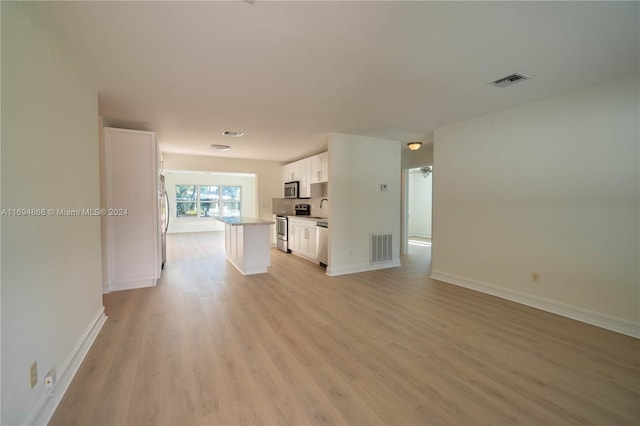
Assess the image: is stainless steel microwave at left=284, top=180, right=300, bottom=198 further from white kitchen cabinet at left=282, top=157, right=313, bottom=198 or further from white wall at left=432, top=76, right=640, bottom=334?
white wall at left=432, top=76, right=640, bottom=334

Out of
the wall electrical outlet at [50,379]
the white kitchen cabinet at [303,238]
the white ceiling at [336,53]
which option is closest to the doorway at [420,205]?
the white kitchen cabinet at [303,238]

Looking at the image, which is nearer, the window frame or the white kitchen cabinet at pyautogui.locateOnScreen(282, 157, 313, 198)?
the white kitchen cabinet at pyautogui.locateOnScreen(282, 157, 313, 198)

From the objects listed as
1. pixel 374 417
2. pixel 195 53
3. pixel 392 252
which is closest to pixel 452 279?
pixel 392 252

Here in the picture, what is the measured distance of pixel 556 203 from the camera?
10.2 ft

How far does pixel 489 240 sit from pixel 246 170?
232 inches

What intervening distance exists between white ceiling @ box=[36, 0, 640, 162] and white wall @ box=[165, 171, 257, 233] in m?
7.22

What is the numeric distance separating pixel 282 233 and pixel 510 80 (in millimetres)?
5648

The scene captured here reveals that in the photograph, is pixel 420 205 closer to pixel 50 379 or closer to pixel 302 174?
pixel 302 174

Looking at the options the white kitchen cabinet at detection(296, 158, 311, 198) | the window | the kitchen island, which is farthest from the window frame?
the kitchen island

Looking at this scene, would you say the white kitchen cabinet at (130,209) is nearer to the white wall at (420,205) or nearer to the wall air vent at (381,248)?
the wall air vent at (381,248)

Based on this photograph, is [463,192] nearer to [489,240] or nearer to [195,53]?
[489,240]

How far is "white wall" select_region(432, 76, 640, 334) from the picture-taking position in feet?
8.73

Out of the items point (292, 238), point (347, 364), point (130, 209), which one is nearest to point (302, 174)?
point (292, 238)

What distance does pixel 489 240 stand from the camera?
3.77 meters
